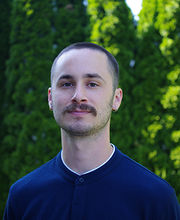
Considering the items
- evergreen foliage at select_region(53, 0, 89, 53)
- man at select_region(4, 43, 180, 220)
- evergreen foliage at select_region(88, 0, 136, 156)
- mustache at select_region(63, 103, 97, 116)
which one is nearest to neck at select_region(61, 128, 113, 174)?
man at select_region(4, 43, 180, 220)

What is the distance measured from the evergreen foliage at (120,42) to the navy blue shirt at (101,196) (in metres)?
3.26

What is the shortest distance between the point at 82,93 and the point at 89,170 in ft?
1.33

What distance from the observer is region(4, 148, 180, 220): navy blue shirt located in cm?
121

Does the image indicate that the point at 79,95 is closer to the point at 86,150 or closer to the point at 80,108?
the point at 80,108

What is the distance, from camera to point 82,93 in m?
1.24

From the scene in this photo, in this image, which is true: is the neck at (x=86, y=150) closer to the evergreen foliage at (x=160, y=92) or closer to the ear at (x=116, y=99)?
the ear at (x=116, y=99)

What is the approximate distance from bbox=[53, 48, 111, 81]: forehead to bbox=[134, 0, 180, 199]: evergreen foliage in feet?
11.2

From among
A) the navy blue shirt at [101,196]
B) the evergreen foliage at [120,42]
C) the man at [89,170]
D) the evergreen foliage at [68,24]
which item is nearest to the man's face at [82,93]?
the man at [89,170]

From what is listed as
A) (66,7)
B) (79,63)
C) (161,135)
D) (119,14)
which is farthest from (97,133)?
(66,7)

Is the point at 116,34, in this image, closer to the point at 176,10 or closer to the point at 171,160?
the point at 176,10

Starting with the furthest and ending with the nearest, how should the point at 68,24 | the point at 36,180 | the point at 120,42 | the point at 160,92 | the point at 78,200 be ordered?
the point at 68,24 < the point at 120,42 < the point at 160,92 < the point at 36,180 < the point at 78,200

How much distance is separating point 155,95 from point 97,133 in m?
3.57

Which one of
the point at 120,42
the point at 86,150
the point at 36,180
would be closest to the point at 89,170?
the point at 86,150

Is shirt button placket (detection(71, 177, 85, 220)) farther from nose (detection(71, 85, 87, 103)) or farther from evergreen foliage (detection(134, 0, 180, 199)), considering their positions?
evergreen foliage (detection(134, 0, 180, 199))
